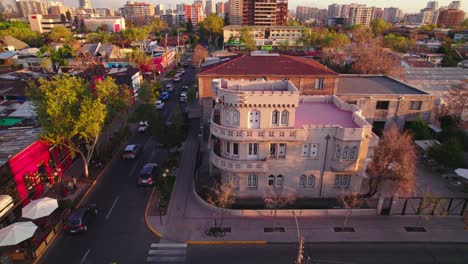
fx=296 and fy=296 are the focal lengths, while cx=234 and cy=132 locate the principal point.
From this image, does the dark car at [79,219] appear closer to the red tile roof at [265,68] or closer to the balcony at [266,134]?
the balcony at [266,134]

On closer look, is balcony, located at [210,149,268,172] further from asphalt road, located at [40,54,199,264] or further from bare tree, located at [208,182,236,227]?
asphalt road, located at [40,54,199,264]

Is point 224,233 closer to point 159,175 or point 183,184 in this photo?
point 183,184

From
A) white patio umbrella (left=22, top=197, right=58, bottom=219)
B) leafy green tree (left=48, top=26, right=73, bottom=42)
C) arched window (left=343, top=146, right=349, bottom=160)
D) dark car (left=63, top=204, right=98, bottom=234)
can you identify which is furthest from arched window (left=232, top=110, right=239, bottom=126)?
leafy green tree (left=48, top=26, right=73, bottom=42)

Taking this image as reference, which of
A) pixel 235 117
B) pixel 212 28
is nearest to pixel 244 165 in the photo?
pixel 235 117

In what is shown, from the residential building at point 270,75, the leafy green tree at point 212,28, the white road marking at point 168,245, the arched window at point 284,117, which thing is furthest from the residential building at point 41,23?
the arched window at point 284,117

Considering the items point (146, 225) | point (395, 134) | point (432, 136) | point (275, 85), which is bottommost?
point (146, 225)

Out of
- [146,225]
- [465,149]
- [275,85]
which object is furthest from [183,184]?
[465,149]
